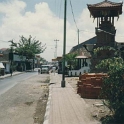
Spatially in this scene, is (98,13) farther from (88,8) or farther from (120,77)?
(120,77)

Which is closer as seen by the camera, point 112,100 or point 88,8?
point 112,100

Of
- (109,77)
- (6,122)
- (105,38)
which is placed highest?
(105,38)

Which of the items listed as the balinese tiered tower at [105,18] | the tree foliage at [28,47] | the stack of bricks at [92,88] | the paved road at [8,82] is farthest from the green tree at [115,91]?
the tree foliage at [28,47]

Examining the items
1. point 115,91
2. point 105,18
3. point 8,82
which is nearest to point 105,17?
point 105,18

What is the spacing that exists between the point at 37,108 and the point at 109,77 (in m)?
4.87

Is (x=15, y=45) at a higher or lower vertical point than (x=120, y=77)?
higher

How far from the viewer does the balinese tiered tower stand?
2852cm

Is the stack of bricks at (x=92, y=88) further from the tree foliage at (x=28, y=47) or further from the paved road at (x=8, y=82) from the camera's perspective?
the tree foliage at (x=28, y=47)

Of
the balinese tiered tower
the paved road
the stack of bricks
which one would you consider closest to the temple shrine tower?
the balinese tiered tower

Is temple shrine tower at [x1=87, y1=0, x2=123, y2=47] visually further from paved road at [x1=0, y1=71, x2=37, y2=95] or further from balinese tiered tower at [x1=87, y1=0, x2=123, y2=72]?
paved road at [x1=0, y1=71, x2=37, y2=95]

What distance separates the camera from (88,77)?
51.7 feet

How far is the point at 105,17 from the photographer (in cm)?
2938

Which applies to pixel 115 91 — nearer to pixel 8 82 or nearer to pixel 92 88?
pixel 92 88

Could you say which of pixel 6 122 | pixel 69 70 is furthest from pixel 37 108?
pixel 69 70
